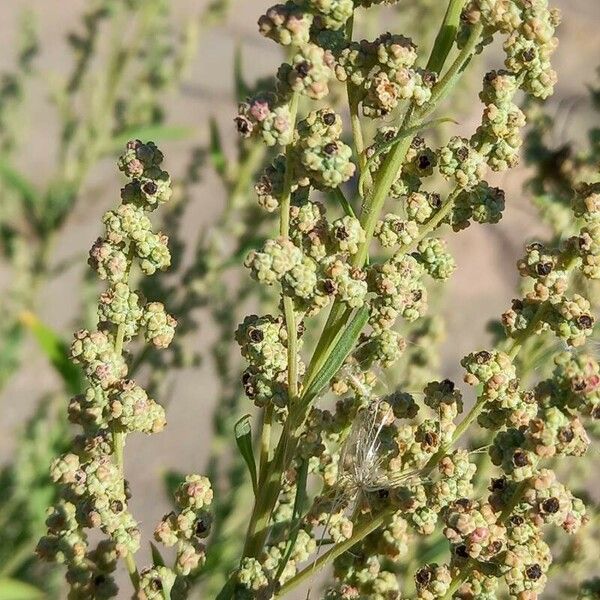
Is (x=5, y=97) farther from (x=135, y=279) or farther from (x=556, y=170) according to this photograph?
(x=556, y=170)

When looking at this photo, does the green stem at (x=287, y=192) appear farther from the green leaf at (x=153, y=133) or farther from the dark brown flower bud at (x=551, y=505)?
the green leaf at (x=153, y=133)

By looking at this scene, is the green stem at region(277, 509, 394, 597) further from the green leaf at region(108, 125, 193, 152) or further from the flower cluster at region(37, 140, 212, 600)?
the green leaf at region(108, 125, 193, 152)

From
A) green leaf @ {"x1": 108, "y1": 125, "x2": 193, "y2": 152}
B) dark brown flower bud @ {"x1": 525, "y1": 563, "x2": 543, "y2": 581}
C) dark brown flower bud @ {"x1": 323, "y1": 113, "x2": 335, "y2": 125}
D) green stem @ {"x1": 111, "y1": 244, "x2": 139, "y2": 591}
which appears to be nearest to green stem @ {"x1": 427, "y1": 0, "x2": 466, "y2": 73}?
dark brown flower bud @ {"x1": 323, "y1": 113, "x2": 335, "y2": 125}

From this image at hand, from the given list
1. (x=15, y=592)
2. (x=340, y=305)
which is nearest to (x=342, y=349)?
(x=340, y=305)

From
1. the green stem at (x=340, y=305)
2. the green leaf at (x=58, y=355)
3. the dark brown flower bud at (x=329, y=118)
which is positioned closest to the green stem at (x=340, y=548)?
the green stem at (x=340, y=305)

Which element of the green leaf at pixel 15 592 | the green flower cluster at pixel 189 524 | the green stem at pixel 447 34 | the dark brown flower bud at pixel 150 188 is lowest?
the green leaf at pixel 15 592

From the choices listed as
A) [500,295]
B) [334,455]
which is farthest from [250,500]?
[500,295]

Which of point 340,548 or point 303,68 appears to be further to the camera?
point 340,548

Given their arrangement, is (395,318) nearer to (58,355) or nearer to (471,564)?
(471,564)

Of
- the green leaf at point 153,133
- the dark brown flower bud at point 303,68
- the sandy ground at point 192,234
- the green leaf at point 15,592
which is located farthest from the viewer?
the sandy ground at point 192,234
